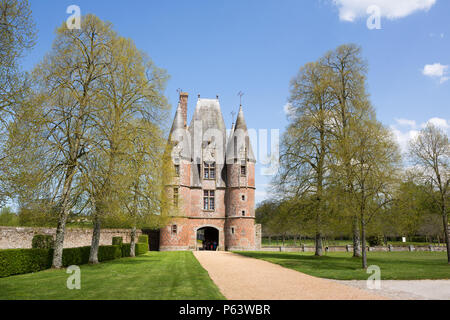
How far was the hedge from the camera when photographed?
12288 millimetres

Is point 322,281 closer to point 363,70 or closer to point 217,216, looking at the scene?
point 363,70

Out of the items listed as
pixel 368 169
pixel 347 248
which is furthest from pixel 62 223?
pixel 347 248

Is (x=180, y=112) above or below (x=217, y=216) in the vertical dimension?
above

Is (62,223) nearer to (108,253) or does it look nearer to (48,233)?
(108,253)

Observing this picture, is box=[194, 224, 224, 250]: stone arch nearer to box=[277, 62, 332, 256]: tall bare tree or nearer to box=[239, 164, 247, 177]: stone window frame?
box=[239, 164, 247, 177]: stone window frame

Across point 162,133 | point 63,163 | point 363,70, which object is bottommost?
point 63,163

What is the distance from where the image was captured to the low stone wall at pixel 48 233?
19375mm

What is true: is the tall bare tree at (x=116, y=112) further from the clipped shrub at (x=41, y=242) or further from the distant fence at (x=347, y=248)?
the distant fence at (x=347, y=248)

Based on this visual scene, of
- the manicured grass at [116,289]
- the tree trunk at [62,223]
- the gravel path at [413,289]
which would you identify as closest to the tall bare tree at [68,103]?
the tree trunk at [62,223]

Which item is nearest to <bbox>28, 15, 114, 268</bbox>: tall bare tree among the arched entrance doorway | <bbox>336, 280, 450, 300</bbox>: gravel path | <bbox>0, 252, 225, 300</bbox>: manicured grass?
<bbox>0, 252, 225, 300</bbox>: manicured grass
